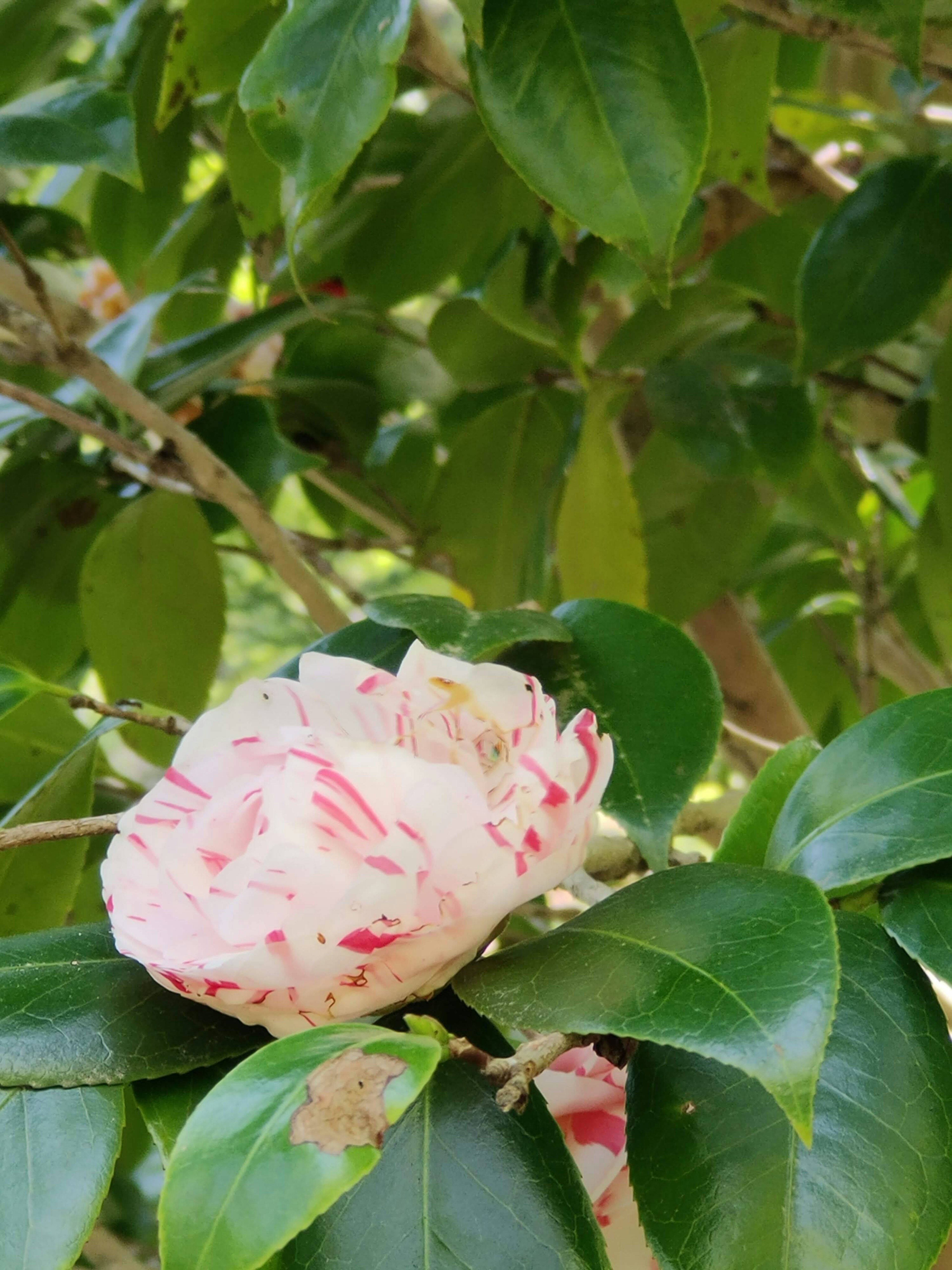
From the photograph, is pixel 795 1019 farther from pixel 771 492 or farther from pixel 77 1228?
pixel 771 492

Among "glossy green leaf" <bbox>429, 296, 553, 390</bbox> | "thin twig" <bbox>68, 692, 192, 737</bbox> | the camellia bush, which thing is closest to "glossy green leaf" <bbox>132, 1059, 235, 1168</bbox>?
the camellia bush

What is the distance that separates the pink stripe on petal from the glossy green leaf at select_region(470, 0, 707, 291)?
0.19m

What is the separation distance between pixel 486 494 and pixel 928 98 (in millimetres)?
453

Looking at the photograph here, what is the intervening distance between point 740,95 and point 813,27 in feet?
0.50

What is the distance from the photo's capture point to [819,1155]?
22cm

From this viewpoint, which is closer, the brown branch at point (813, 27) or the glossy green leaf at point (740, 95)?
the brown branch at point (813, 27)

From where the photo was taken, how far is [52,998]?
25 cm

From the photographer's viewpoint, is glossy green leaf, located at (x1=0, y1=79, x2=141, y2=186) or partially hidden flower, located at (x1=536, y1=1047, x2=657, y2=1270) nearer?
partially hidden flower, located at (x1=536, y1=1047, x2=657, y2=1270)

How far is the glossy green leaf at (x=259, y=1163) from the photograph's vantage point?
172mm

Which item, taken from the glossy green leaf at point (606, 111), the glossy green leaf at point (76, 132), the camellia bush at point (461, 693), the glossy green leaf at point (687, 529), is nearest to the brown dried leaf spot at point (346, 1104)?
the camellia bush at point (461, 693)

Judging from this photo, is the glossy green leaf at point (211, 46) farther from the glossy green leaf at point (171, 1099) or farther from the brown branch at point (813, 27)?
the glossy green leaf at point (171, 1099)

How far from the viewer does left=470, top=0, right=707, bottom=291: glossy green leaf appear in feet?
1.08

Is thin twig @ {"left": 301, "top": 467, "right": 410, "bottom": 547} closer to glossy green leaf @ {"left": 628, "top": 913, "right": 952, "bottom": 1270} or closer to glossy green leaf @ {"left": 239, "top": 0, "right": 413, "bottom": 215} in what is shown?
glossy green leaf @ {"left": 239, "top": 0, "right": 413, "bottom": 215}

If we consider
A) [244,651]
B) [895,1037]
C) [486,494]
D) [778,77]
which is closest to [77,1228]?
[895,1037]
